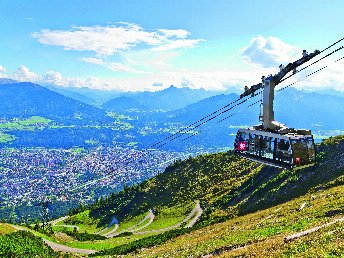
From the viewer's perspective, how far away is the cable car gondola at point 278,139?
120 feet

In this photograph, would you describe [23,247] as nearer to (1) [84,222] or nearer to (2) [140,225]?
(2) [140,225]

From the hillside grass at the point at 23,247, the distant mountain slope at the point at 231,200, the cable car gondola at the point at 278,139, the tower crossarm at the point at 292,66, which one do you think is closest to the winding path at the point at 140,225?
the distant mountain slope at the point at 231,200

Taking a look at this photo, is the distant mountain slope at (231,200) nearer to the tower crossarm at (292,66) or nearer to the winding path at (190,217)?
the winding path at (190,217)

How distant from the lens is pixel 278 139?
122ft

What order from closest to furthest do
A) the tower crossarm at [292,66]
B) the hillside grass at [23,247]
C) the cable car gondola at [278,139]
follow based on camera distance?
the tower crossarm at [292,66] < the cable car gondola at [278,139] < the hillside grass at [23,247]

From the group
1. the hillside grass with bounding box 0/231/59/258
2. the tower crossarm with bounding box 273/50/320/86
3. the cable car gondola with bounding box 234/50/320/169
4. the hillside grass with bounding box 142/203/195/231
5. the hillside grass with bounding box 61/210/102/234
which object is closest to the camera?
the tower crossarm with bounding box 273/50/320/86

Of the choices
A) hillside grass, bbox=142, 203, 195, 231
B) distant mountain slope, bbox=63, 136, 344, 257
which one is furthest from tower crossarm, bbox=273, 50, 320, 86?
hillside grass, bbox=142, 203, 195, 231

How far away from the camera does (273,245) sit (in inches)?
1147

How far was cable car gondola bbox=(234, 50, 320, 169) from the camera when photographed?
36.5m

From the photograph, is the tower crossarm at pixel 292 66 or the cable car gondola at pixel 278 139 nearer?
the tower crossarm at pixel 292 66

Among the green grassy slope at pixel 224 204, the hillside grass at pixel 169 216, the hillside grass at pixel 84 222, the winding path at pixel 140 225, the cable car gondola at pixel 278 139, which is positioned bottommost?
the hillside grass at pixel 84 222

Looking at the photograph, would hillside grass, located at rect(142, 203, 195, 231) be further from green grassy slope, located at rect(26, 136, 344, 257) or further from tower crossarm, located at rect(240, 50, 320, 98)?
tower crossarm, located at rect(240, 50, 320, 98)

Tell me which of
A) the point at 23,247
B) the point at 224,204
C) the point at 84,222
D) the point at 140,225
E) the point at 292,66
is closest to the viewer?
the point at 292,66

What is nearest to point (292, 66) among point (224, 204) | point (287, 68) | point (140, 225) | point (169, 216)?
point (287, 68)
